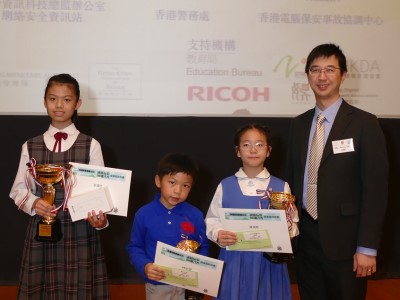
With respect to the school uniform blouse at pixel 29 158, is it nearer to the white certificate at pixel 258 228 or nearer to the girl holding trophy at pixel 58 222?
the girl holding trophy at pixel 58 222

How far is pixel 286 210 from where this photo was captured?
210cm

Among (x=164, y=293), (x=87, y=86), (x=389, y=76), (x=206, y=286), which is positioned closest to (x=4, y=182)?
(x=87, y=86)

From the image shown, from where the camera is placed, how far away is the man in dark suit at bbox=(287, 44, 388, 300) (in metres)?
2.11

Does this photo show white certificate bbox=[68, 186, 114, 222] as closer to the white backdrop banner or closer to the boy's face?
the boy's face

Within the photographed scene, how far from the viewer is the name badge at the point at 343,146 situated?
2145mm

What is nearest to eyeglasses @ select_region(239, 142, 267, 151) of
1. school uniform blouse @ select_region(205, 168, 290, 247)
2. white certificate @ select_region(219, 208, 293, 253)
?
school uniform blouse @ select_region(205, 168, 290, 247)

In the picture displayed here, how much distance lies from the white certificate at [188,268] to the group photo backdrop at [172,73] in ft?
5.52

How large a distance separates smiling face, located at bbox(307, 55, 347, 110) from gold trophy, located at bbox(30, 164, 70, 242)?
1.24 meters

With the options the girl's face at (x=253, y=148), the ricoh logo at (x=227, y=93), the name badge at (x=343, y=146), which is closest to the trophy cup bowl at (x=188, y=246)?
the girl's face at (x=253, y=148)

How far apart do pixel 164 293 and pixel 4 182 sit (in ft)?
6.45

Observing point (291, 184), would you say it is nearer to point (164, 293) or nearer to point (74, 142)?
point (164, 293)

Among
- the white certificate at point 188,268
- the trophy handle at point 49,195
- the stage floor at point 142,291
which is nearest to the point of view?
the white certificate at point 188,268

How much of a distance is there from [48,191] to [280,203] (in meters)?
1.05

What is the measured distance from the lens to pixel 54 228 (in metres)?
2.15
